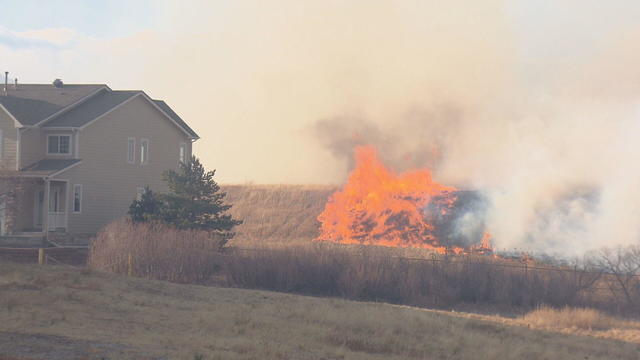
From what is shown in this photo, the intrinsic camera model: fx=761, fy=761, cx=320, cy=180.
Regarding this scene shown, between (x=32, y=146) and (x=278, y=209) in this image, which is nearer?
(x=32, y=146)

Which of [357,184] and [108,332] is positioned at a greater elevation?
[357,184]

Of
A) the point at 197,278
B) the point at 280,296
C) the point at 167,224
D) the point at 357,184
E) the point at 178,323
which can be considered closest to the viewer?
the point at 178,323

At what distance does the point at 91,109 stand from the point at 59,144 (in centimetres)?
272

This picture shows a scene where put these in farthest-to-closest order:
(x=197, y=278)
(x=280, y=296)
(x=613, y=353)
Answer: (x=197, y=278) → (x=280, y=296) → (x=613, y=353)

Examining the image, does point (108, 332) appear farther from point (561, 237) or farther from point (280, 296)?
point (561, 237)

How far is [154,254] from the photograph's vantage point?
93.1ft

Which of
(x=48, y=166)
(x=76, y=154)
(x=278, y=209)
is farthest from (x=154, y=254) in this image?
(x=278, y=209)

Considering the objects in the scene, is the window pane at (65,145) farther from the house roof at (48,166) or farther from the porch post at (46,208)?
the porch post at (46,208)

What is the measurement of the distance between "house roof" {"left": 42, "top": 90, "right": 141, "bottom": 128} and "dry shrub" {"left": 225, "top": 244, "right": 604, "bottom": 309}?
47.2ft

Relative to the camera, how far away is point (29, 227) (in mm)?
39562

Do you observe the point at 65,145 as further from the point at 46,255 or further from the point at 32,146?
the point at 46,255

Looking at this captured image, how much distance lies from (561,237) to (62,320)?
30136mm

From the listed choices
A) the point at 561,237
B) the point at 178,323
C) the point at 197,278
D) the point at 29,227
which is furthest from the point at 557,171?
the point at 178,323

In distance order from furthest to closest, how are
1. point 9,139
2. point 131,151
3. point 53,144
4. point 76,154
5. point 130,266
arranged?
point 131,151
point 53,144
point 76,154
point 9,139
point 130,266
